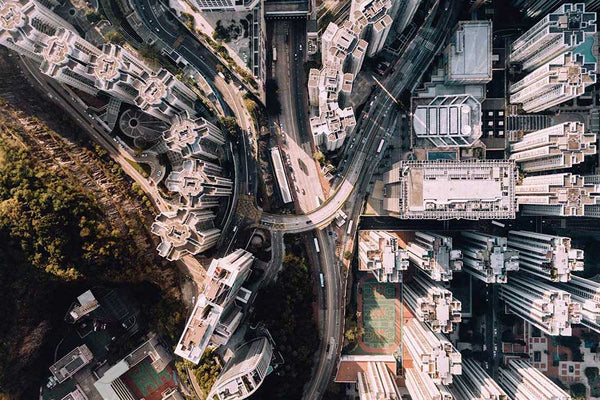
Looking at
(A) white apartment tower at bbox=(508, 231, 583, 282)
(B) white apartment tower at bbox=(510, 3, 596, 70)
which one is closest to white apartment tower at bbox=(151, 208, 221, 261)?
(A) white apartment tower at bbox=(508, 231, 583, 282)

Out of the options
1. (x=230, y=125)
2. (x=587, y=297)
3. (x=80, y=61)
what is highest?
(x=80, y=61)

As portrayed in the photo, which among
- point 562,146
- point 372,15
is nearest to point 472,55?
point 372,15

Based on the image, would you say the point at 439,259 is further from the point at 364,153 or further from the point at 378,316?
the point at 364,153

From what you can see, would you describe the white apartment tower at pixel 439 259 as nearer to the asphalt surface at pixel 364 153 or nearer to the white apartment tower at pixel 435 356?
the white apartment tower at pixel 435 356

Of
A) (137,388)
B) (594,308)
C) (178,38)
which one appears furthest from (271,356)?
(178,38)

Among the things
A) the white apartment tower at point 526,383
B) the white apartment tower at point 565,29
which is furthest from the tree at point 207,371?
the white apartment tower at point 565,29
